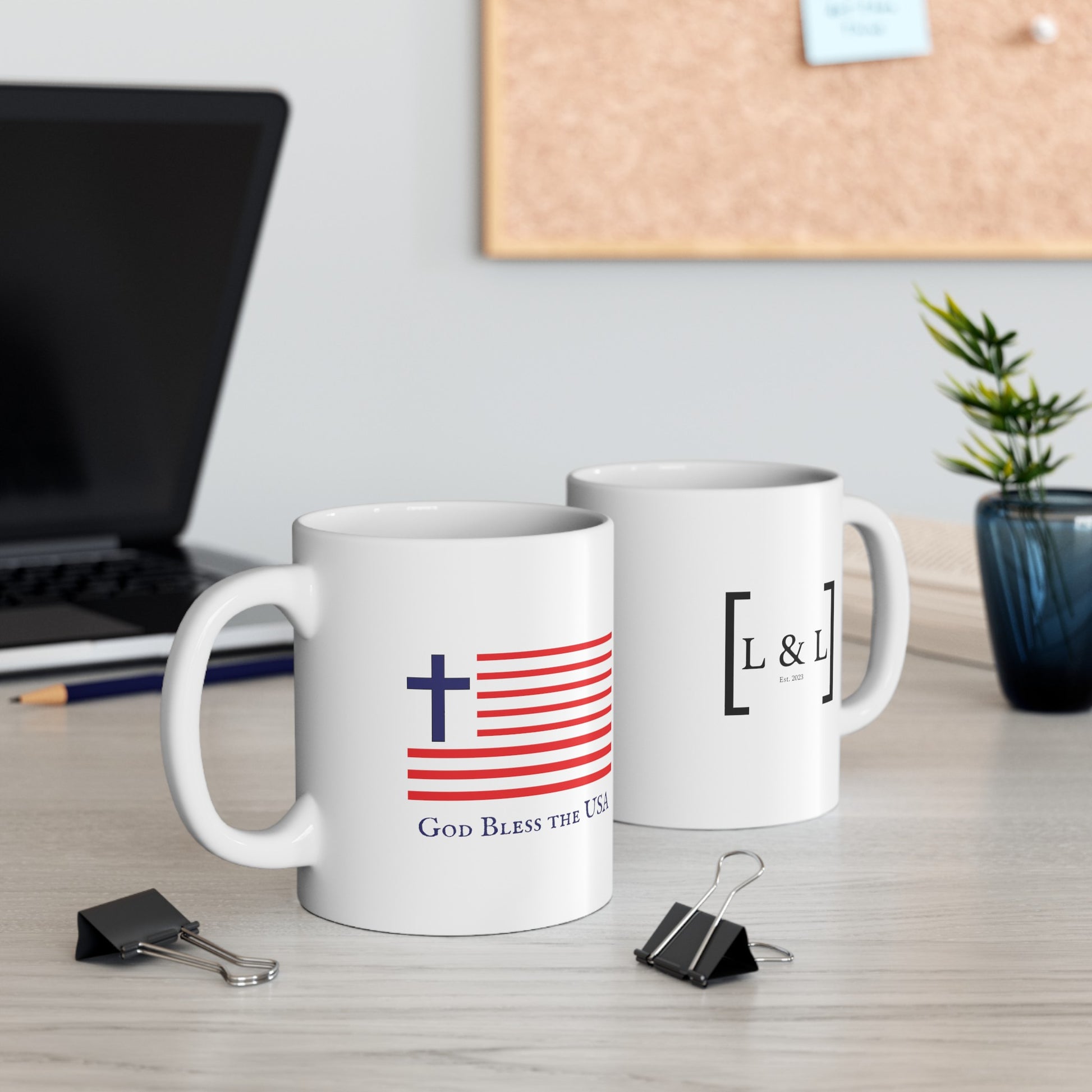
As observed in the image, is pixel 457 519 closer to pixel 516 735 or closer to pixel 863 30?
pixel 516 735

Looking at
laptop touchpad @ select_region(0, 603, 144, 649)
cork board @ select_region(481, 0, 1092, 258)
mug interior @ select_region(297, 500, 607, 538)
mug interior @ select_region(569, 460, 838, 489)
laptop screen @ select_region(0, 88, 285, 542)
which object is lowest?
laptop touchpad @ select_region(0, 603, 144, 649)

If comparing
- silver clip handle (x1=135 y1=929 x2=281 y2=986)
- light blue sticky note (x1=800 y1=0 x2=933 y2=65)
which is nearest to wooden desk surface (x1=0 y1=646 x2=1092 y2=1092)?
silver clip handle (x1=135 y1=929 x2=281 y2=986)

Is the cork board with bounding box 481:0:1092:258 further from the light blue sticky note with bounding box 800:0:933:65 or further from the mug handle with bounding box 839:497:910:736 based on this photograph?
the mug handle with bounding box 839:497:910:736

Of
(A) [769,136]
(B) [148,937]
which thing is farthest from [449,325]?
(B) [148,937]

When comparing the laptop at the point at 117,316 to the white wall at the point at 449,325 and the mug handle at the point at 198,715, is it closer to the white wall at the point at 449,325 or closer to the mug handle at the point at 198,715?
the mug handle at the point at 198,715

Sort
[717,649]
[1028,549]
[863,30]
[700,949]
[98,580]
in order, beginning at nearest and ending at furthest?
[700,949] → [717,649] → [1028,549] → [98,580] → [863,30]

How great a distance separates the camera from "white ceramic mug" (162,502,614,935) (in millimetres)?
401

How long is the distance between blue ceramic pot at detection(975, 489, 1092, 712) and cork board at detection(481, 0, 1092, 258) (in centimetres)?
100

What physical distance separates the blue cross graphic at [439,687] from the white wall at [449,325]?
128cm

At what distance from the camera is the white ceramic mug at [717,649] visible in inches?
19.9

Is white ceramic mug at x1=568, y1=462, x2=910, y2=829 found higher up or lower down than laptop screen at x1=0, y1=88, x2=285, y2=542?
lower down

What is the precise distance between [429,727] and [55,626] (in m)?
0.43

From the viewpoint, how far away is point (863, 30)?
1.61 m

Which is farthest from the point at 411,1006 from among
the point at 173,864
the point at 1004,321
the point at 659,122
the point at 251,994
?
the point at 1004,321
